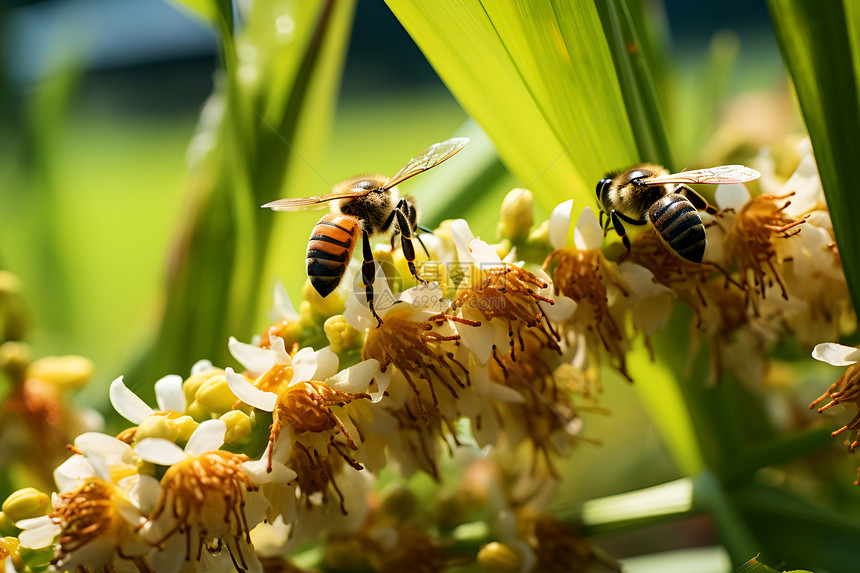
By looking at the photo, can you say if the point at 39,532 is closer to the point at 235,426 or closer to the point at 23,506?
the point at 23,506

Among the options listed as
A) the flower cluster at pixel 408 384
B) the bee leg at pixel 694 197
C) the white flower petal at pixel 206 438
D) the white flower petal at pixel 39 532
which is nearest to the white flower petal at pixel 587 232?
the flower cluster at pixel 408 384

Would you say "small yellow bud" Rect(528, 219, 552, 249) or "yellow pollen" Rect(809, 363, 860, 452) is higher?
"small yellow bud" Rect(528, 219, 552, 249)

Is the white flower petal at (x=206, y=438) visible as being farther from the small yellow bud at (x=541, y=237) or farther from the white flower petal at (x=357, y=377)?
the small yellow bud at (x=541, y=237)

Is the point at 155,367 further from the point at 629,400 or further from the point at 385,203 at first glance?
the point at 629,400

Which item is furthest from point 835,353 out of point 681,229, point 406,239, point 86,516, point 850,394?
point 86,516

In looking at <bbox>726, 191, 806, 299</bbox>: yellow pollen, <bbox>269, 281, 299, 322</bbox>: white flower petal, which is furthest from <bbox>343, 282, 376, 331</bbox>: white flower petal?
<bbox>726, 191, 806, 299</bbox>: yellow pollen

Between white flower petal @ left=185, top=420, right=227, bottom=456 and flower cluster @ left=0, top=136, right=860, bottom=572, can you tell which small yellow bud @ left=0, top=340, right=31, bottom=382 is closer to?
flower cluster @ left=0, top=136, right=860, bottom=572
